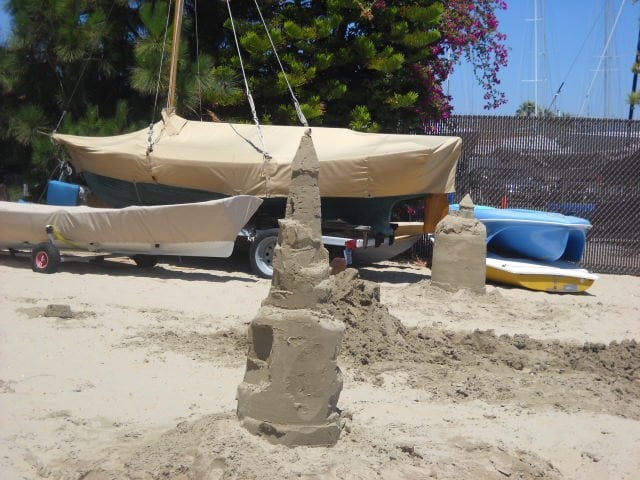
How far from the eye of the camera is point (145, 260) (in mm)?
11414

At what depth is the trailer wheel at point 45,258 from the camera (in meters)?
10.3

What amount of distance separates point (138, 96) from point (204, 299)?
653 centimetres

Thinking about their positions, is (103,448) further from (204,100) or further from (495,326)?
(204,100)

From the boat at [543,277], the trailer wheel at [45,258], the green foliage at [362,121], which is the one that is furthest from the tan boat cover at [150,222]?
the boat at [543,277]

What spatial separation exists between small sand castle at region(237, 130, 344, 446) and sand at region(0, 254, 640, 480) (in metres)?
0.13

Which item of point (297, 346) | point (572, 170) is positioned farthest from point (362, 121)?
point (297, 346)

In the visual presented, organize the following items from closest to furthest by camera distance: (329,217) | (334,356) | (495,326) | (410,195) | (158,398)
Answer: (334,356) < (158,398) < (495,326) < (410,195) < (329,217)

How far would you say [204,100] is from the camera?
14125 millimetres

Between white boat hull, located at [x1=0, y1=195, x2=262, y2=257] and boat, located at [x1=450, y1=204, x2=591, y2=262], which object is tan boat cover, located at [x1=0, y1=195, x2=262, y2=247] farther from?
boat, located at [x1=450, y1=204, x2=591, y2=262]

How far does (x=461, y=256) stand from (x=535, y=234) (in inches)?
95.5

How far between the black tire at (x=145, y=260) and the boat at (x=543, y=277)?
5183 millimetres

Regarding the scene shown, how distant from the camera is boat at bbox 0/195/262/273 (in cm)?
1030

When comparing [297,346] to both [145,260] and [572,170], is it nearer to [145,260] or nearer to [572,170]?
[145,260]

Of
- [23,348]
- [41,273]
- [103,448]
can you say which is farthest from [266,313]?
[41,273]
